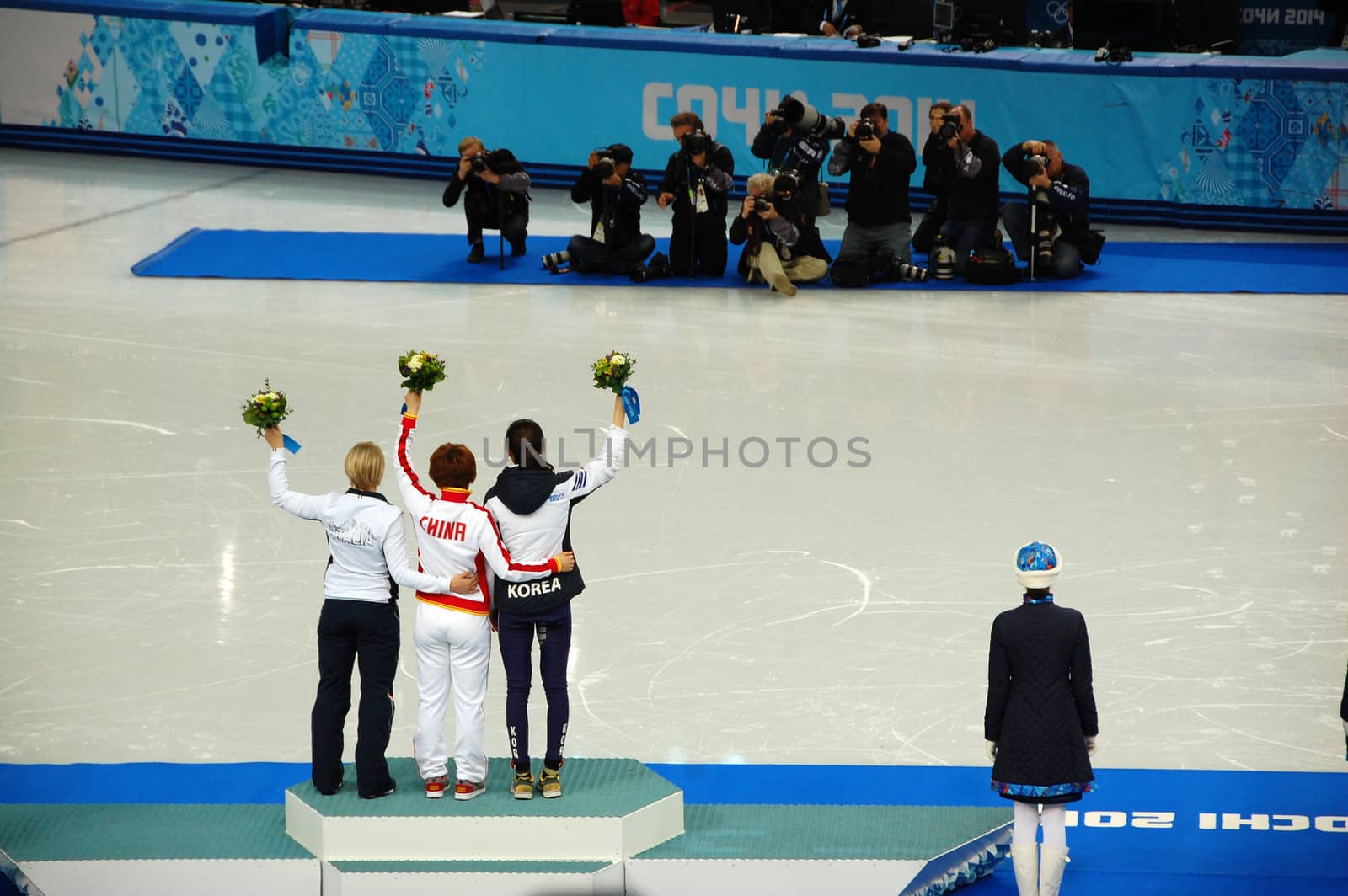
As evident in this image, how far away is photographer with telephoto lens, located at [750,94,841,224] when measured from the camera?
52.3 ft

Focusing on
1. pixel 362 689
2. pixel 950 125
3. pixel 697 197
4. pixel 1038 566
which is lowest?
pixel 362 689

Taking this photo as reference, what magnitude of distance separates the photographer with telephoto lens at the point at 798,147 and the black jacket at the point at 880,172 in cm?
27

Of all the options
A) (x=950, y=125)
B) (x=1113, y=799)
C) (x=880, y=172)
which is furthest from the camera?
(x=950, y=125)

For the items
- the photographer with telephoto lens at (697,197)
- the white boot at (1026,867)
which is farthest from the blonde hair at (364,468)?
the photographer with telephoto lens at (697,197)

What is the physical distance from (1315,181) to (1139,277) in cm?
284

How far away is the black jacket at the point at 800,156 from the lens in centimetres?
1591

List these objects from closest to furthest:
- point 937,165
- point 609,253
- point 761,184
A: point 761,184
point 937,165
point 609,253

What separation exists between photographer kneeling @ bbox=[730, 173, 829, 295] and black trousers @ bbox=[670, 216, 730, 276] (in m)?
0.23

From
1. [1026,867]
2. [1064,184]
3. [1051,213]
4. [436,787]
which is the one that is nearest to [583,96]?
[1051,213]

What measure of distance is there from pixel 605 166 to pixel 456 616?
9605mm

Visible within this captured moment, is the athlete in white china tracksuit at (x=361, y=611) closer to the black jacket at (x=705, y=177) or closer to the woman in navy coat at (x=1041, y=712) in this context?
the woman in navy coat at (x=1041, y=712)

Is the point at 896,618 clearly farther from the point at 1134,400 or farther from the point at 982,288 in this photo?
the point at 982,288

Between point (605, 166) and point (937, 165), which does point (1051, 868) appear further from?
point (937, 165)

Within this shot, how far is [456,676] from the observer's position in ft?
21.2
